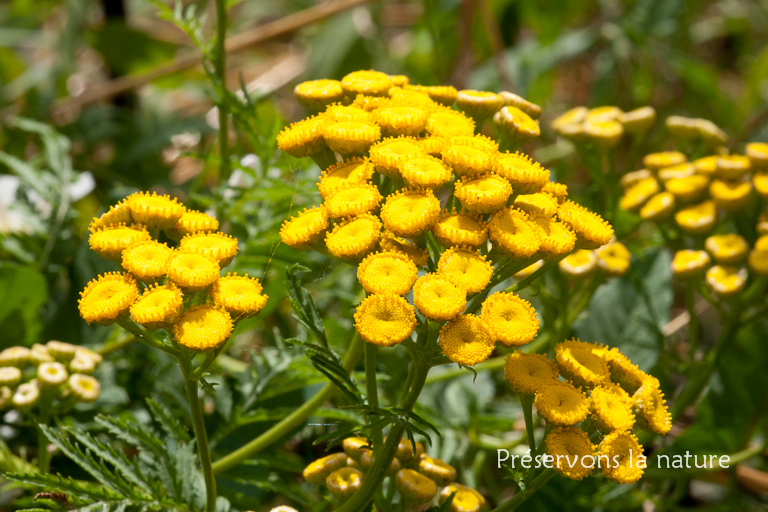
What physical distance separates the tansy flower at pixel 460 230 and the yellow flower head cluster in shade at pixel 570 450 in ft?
1.22

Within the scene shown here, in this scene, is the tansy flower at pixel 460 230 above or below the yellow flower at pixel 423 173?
below

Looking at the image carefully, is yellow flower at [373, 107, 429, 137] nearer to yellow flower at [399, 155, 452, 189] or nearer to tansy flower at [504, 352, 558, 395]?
yellow flower at [399, 155, 452, 189]

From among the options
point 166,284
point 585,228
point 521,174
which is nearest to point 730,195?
point 585,228

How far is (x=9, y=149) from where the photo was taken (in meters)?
2.81

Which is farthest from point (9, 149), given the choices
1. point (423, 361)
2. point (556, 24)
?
point (556, 24)

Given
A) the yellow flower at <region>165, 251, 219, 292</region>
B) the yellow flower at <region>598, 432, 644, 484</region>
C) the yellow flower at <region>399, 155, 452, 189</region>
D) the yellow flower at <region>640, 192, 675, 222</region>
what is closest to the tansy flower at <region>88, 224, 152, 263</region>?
the yellow flower at <region>165, 251, 219, 292</region>

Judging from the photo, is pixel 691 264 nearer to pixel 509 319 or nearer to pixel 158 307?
pixel 509 319

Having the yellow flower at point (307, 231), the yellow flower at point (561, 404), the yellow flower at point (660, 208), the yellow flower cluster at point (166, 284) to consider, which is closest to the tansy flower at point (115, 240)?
the yellow flower cluster at point (166, 284)

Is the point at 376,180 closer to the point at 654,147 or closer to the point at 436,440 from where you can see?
the point at 436,440

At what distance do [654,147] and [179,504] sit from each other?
2.90 m

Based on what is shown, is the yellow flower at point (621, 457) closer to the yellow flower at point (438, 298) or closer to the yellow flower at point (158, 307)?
the yellow flower at point (438, 298)

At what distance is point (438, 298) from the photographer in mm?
1193

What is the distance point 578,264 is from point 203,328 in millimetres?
1195

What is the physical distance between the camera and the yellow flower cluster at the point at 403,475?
4.45ft
